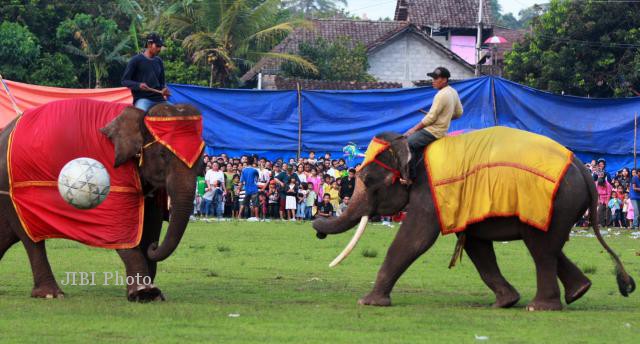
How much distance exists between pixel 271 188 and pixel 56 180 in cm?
2127

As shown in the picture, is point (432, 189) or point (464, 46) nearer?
point (432, 189)

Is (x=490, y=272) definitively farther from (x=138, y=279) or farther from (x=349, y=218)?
(x=138, y=279)

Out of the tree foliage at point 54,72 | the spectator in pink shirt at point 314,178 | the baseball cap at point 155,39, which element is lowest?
the spectator in pink shirt at point 314,178

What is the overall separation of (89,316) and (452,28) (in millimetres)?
77372

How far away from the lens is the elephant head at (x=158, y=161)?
14133 mm

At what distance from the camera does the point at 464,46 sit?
88438 mm

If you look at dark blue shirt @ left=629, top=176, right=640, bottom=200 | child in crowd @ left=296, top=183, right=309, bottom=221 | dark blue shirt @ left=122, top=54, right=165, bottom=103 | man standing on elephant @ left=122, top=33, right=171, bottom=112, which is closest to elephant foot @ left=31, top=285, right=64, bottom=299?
man standing on elephant @ left=122, top=33, right=171, bottom=112

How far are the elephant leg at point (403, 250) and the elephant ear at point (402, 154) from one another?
0.51 meters

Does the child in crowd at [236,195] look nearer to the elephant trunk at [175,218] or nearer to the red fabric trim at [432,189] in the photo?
the red fabric trim at [432,189]

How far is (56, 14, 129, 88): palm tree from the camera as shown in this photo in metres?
58.8

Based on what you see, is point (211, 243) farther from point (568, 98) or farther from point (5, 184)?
point (568, 98)

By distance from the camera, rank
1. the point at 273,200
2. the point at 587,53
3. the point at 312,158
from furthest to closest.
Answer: the point at 587,53 < the point at 273,200 < the point at 312,158

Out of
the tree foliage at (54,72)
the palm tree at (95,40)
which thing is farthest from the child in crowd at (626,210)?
the palm tree at (95,40)


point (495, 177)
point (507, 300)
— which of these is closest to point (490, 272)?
point (507, 300)
